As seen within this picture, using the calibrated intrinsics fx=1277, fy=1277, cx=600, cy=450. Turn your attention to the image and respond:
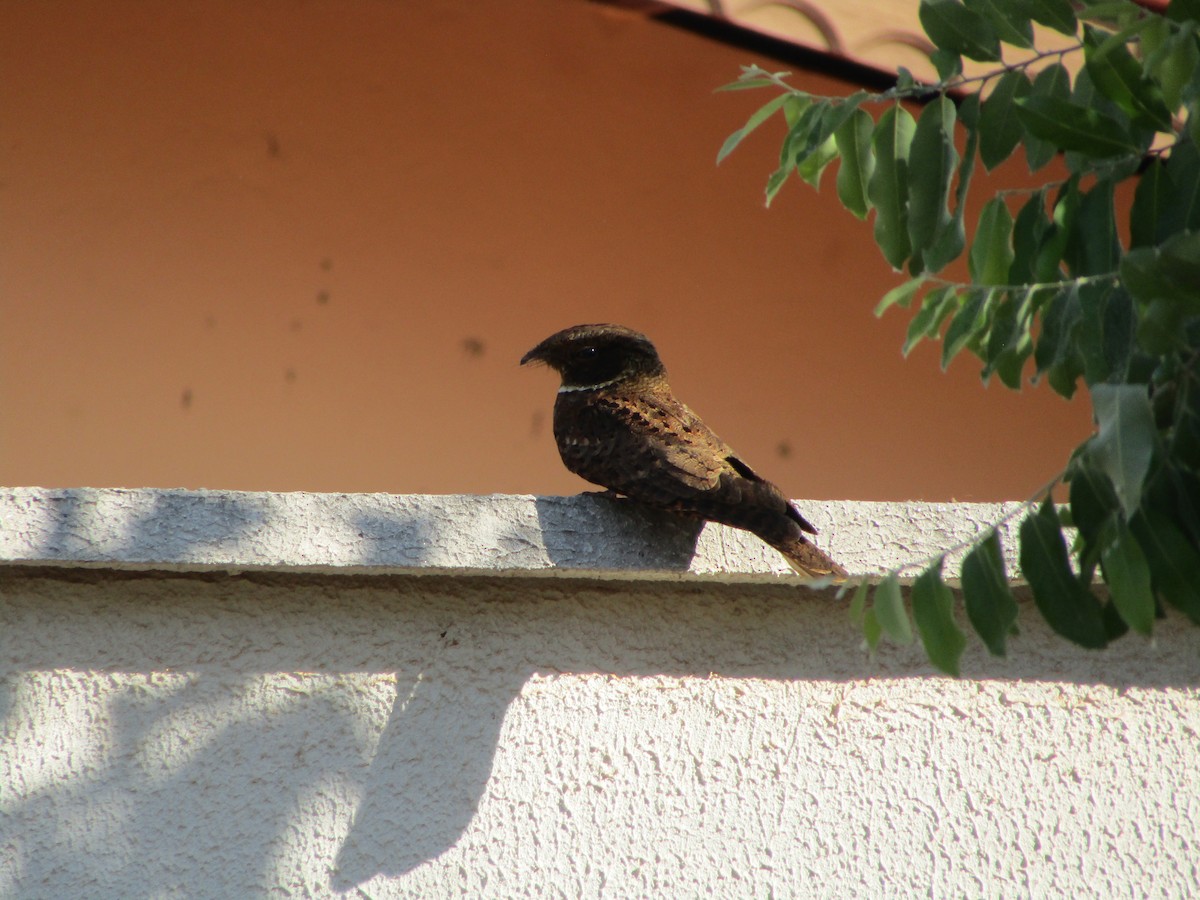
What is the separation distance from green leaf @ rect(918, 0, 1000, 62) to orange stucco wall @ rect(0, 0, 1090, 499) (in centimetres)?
215

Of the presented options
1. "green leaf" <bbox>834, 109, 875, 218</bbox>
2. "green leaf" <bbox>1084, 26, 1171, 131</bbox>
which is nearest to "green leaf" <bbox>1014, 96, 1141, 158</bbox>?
"green leaf" <bbox>1084, 26, 1171, 131</bbox>

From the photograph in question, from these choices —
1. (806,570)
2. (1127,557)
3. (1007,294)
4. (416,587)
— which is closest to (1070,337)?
(1007,294)

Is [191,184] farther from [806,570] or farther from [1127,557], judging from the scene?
[1127,557]

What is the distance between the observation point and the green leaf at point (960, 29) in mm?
1357

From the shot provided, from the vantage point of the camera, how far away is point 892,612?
1.23 m

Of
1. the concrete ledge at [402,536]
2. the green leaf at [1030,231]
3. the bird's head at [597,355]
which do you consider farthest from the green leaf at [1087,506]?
the bird's head at [597,355]

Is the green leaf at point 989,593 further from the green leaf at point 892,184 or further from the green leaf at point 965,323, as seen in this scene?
the green leaf at point 892,184

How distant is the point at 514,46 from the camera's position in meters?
3.71

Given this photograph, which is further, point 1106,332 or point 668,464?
point 668,464

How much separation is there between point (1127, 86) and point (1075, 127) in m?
0.07

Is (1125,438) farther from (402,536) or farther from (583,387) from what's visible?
(583,387)

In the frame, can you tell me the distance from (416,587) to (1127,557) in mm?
1245

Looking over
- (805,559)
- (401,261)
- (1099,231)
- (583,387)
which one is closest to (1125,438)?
(1099,231)

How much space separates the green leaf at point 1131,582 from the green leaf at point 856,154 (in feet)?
1.72
